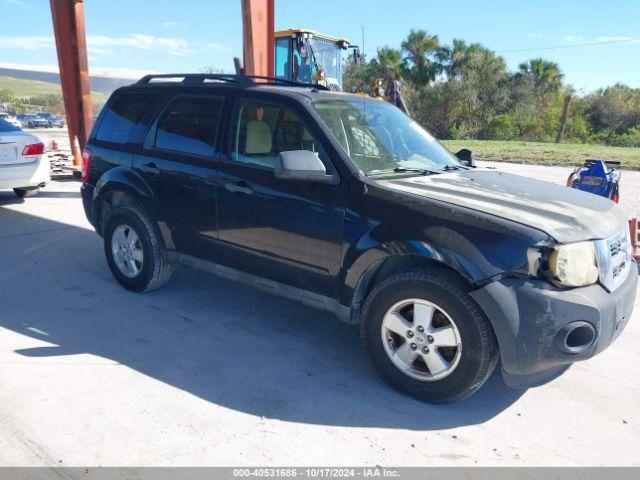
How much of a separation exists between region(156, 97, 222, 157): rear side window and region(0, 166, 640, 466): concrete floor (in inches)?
55.2

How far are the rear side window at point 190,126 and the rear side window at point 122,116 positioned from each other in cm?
36

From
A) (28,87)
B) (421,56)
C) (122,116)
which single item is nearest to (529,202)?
(122,116)

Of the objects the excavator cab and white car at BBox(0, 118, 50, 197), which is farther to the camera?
the excavator cab

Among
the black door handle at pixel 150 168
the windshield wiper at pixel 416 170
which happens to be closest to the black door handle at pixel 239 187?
the black door handle at pixel 150 168

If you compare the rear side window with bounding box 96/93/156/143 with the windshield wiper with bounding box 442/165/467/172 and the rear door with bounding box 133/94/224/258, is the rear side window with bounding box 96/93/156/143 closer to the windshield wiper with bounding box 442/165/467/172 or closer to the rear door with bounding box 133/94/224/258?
the rear door with bounding box 133/94/224/258

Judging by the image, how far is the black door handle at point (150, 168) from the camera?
15.4ft

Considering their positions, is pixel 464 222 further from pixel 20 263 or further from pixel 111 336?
pixel 20 263

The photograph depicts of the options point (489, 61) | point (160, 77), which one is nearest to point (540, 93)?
point (489, 61)

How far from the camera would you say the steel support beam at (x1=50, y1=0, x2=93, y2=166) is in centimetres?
1109

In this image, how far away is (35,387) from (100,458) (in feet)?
3.11

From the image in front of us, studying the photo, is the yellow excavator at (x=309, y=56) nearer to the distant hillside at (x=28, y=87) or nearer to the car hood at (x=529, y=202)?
the car hood at (x=529, y=202)

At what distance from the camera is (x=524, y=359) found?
300 centimetres

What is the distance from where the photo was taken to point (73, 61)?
11.3 m

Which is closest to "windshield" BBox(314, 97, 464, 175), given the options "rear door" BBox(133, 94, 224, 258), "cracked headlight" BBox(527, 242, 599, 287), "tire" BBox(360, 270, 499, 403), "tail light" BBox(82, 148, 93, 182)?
"tire" BBox(360, 270, 499, 403)
